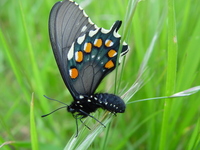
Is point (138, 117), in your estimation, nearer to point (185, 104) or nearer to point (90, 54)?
point (185, 104)

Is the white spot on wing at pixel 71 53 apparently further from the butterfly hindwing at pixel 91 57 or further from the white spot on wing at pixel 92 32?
the white spot on wing at pixel 92 32

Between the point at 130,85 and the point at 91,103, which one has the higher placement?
the point at 91,103

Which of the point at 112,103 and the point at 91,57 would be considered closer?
the point at 112,103

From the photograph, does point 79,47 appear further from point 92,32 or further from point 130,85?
point 130,85

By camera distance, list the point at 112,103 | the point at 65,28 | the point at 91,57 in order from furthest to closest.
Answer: the point at 91,57
the point at 65,28
the point at 112,103

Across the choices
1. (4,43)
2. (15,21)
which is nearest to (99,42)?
(4,43)

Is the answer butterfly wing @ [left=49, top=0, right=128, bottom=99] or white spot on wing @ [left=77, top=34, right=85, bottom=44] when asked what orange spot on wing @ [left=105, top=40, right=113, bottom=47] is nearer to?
butterfly wing @ [left=49, top=0, right=128, bottom=99]

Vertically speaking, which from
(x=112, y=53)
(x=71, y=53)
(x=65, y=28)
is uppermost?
(x=65, y=28)

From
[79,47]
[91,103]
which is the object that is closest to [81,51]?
[79,47]
